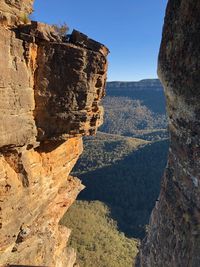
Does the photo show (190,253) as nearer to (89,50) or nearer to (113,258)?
(89,50)

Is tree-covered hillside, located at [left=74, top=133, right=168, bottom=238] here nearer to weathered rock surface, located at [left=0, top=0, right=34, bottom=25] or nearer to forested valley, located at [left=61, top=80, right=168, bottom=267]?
forested valley, located at [left=61, top=80, right=168, bottom=267]

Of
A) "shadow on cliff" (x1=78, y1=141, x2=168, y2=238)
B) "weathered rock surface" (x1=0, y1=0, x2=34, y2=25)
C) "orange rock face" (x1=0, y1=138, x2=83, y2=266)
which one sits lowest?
"shadow on cliff" (x1=78, y1=141, x2=168, y2=238)

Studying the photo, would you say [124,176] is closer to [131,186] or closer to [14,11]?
[131,186]

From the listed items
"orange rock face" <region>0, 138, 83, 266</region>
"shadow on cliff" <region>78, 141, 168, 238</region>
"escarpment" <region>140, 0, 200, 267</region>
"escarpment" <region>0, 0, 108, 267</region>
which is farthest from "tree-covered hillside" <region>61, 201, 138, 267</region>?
"escarpment" <region>140, 0, 200, 267</region>

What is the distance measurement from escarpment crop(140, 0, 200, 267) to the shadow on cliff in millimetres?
68905

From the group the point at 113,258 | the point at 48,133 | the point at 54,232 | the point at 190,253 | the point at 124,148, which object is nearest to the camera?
the point at 190,253

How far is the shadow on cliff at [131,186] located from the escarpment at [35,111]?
219 feet

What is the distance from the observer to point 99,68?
15008 mm

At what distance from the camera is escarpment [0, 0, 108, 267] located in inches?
496

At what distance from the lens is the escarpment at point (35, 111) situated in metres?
12.6

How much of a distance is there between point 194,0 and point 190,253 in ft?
24.0

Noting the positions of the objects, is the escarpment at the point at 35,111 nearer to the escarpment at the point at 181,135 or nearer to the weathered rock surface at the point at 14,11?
the weathered rock surface at the point at 14,11

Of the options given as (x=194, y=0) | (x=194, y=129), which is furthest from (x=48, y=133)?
(x=194, y=0)

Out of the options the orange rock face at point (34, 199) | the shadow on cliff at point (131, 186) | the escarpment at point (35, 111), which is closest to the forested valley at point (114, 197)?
the shadow on cliff at point (131, 186)
